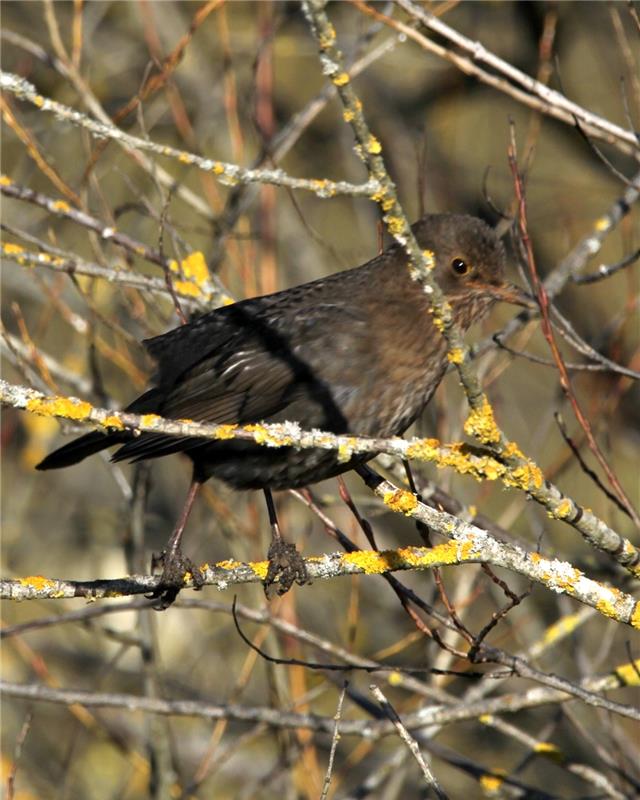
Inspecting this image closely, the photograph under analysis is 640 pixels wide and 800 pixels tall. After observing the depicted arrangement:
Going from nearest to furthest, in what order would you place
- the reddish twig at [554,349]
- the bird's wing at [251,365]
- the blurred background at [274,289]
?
1. the reddish twig at [554,349]
2. the bird's wing at [251,365]
3. the blurred background at [274,289]

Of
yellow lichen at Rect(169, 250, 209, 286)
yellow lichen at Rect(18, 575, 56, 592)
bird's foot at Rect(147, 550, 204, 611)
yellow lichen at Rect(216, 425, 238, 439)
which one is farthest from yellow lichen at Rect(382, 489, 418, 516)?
yellow lichen at Rect(169, 250, 209, 286)

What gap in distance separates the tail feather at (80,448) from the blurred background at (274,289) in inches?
36.3

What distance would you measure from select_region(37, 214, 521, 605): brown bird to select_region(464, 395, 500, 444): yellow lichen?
912 mm

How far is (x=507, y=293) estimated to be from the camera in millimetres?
3984

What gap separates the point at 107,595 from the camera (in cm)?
297

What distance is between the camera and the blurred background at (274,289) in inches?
248

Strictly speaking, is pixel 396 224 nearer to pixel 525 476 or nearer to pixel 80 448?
pixel 525 476

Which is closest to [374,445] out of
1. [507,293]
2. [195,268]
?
[507,293]

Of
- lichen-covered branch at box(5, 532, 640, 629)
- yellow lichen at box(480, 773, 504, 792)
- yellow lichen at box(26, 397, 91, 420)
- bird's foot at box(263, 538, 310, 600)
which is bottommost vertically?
yellow lichen at box(480, 773, 504, 792)

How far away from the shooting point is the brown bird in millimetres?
3826

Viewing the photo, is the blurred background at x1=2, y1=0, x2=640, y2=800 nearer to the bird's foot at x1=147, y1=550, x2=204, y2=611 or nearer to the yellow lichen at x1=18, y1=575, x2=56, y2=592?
the bird's foot at x1=147, y1=550, x2=204, y2=611

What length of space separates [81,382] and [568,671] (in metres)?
3.44

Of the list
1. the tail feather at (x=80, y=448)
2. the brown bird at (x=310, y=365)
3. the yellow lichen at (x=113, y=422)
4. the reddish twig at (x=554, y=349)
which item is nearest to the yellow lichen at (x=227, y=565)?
the brown bird at (x=310, y=365)

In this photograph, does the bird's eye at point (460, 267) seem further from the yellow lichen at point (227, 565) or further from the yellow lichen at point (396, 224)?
the yellow lichen at point (396, 224)
